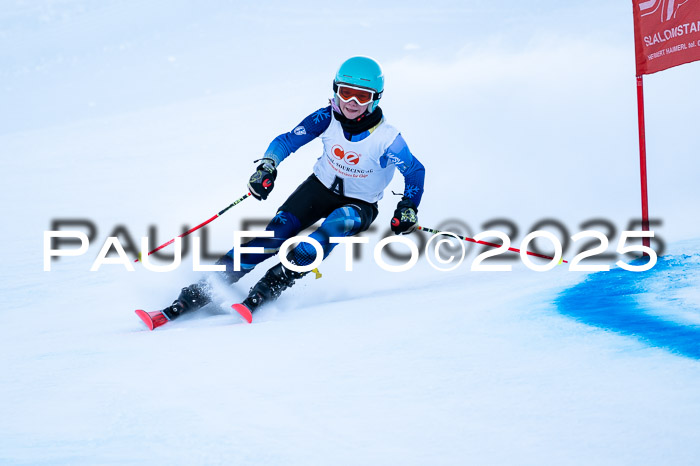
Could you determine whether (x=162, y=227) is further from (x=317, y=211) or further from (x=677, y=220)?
(x=677, y=220)

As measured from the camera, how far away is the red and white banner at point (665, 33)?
4.42m

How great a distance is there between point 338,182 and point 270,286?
2.96 feet

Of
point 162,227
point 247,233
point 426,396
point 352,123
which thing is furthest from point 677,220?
point 162,227

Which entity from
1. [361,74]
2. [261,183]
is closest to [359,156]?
[361,74]

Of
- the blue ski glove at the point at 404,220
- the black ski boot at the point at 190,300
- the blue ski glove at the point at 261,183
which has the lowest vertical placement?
the black ski boot at the point at 190,300

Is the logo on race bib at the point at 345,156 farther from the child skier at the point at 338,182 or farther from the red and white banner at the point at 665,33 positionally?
the red and white banner at the point at 665,33

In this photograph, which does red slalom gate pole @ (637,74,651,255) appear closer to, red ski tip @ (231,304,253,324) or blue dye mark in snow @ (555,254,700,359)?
blue dye mark in snow @ (555,254,700,359)

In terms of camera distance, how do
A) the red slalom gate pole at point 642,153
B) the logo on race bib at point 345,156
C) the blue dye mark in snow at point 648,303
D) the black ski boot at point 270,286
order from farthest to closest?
the red slalom gate pole at point 642,153 → the logo on race bib at point 345,156 → the black ski boot at point 270,286 → the blue dye mark in snow at point 648,303

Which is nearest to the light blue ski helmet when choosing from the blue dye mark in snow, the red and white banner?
the blue dye mark in snow

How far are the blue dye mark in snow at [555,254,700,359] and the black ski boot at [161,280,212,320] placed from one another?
6.20 feet

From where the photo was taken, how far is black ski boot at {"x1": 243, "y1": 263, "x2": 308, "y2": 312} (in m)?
4.04

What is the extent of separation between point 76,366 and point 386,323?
1424 millimetres

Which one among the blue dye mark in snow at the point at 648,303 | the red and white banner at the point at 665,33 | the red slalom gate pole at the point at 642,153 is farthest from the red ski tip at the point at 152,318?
the red and white banner at the point at 665,33

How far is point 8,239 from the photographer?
6.71 meters
